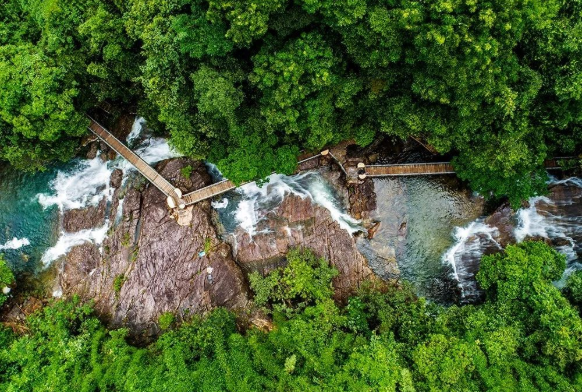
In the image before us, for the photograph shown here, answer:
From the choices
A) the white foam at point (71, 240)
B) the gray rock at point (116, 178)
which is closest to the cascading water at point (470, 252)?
the gray rock at point (116, 178)

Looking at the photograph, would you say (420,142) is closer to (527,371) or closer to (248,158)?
(248,158)

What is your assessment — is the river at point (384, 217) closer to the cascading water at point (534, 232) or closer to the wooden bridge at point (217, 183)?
the cascading water at point (534, 232)

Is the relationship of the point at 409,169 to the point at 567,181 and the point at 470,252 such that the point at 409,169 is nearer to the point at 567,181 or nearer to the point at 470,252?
the point at 470,252

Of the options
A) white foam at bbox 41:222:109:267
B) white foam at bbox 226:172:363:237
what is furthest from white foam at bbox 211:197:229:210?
white foam at bbox 41:222:109:267

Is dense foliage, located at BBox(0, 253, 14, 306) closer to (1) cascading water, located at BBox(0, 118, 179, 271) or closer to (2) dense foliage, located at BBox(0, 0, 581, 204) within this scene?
(1) cascading water, located at BBox(0, 118, 179, 271)

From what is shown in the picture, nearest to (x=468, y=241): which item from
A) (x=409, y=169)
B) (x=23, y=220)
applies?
(x=409, y=169)

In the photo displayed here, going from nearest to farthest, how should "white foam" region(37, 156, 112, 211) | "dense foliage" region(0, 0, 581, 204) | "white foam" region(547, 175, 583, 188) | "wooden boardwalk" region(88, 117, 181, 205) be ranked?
"dense foliage" region(0, 0, 581, 204) < "white foam" region(547, 175, 583, 188) < "wooden boardwalk" region(88, 117, 181, 205) < "white foam" region(37, 156, 112, 211)
